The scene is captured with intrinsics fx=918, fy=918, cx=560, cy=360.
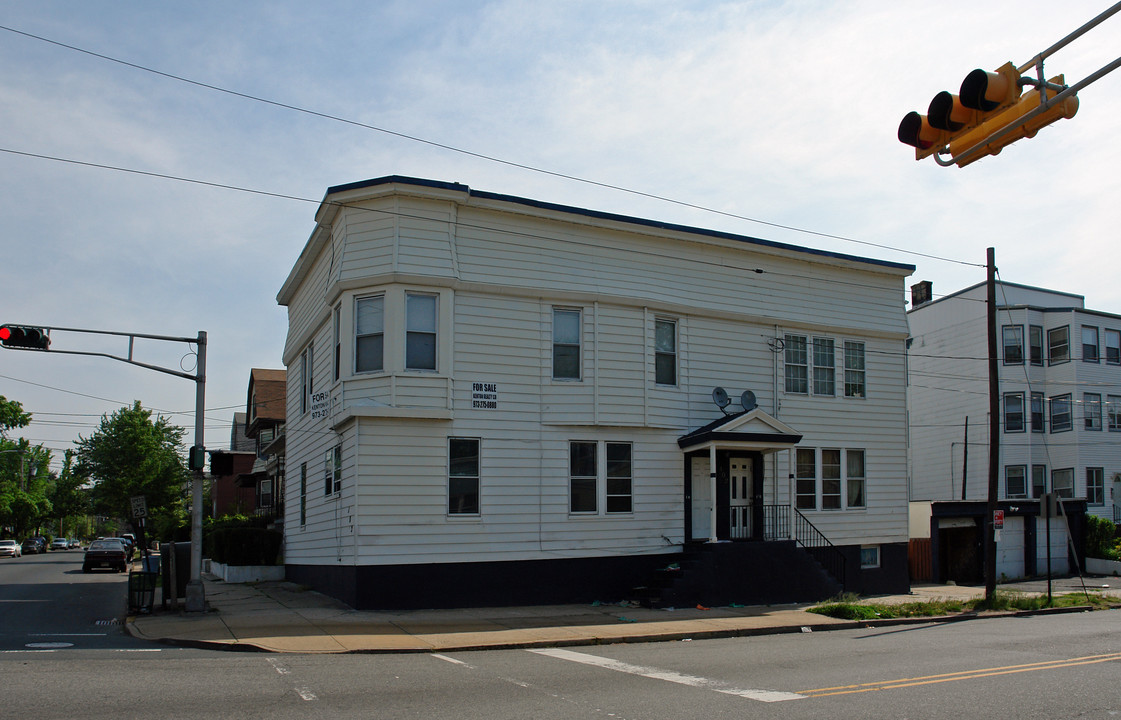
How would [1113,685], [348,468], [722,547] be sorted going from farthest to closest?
[722,547] < [348,468] < [1113,685]

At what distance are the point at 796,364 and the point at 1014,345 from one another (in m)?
24.9

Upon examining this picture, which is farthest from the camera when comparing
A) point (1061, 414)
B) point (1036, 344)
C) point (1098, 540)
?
point (1036, 344)

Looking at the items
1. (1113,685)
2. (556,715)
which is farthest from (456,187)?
(1113,685)

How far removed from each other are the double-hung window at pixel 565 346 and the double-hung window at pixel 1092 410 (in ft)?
109

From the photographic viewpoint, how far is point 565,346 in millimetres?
21406

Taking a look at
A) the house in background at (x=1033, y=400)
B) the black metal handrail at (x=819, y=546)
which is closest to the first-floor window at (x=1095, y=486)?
the house in background at (x=1033, y=400)

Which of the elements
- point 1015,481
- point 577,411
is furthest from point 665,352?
point 1015,481

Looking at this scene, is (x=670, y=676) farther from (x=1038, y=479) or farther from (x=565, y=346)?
(x=1038, y=479)

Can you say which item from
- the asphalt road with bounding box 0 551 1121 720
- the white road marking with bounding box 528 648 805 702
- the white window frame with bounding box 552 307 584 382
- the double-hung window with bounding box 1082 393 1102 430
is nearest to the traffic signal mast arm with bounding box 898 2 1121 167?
the asphalt road with bounding box 0 551 1121 720

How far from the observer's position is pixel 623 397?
21.7 meters

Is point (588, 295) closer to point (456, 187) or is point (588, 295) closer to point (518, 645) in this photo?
point (456, 187)

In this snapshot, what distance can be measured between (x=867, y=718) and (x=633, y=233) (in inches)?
592

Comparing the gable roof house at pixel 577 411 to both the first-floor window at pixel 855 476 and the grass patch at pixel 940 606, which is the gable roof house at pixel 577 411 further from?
the grass patch at pixel 940 606

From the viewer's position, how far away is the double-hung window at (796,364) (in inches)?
979
